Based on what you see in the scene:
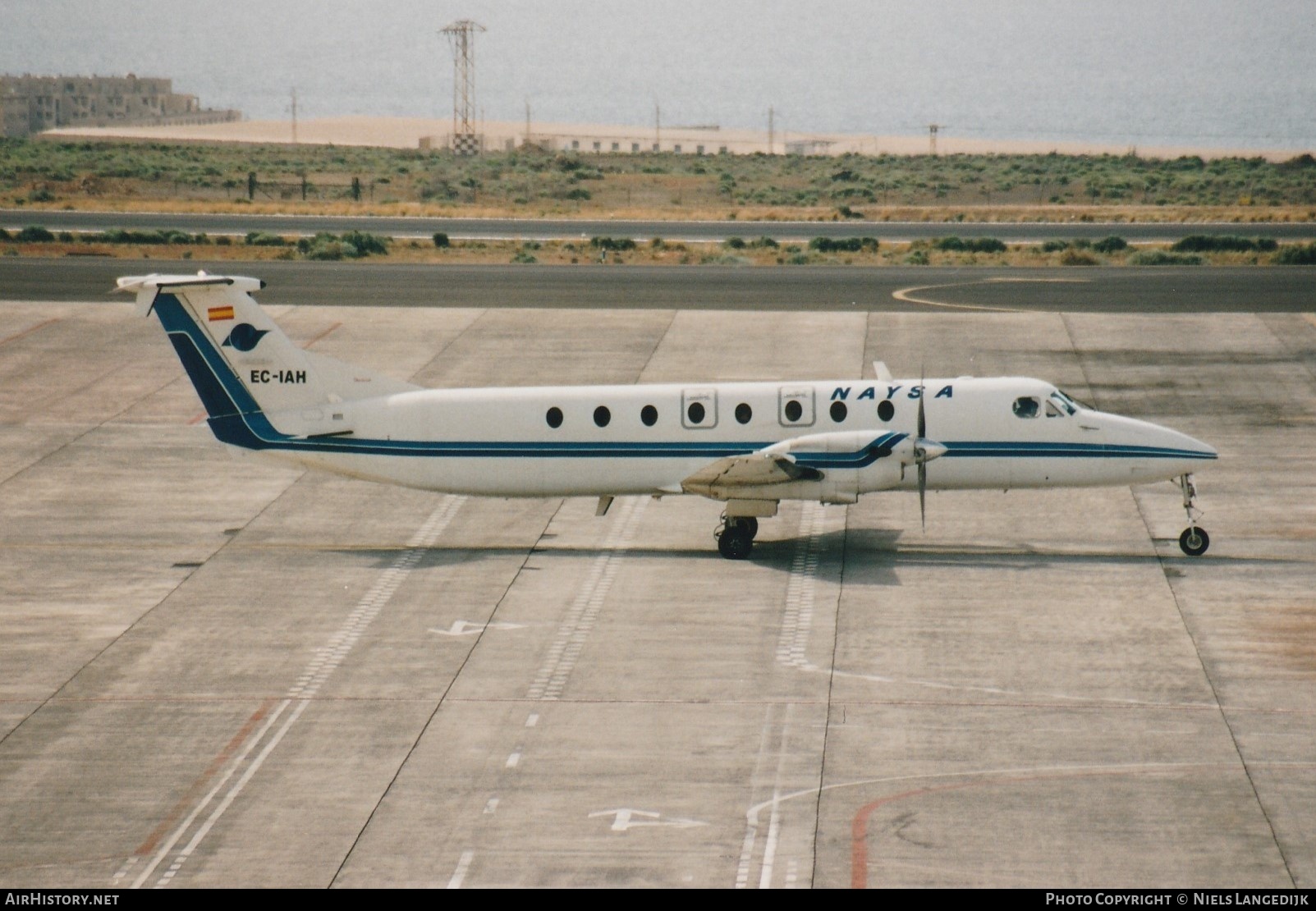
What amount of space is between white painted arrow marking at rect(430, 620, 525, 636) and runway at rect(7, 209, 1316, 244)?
5801cm

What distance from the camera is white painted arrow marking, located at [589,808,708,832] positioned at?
20.2m

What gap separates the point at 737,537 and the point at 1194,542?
29.5ft

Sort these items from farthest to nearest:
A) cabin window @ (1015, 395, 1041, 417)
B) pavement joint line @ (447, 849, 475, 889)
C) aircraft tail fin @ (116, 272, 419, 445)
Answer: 1. aircraft tail fin @ (116, 272, 419, 445)
2. cabin window @ (1015, 395, 1041, 417)
3. pavement joint line @ (447, 849, 475, 889)

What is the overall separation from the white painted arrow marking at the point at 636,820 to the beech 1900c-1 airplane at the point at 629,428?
11.6 m

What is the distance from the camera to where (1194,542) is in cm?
3150

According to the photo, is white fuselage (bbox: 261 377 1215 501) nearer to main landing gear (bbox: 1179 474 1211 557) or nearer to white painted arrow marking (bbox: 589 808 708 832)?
main landing gear (bbox: 1179 474 1211 557)

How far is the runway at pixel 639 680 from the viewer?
1978 centimetres

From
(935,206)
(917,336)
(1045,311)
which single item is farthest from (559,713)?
(935,206)

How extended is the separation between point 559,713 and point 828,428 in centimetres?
1029

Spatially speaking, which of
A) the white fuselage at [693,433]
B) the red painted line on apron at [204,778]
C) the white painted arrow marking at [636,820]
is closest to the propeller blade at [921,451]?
the white fuselage at [693,433]

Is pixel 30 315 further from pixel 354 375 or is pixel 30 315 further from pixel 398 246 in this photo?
pixel 354 375

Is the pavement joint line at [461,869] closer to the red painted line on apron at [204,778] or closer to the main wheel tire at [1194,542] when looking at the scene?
the red painted line on apron at [204,778]

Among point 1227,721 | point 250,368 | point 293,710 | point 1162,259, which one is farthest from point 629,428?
point 1162,259

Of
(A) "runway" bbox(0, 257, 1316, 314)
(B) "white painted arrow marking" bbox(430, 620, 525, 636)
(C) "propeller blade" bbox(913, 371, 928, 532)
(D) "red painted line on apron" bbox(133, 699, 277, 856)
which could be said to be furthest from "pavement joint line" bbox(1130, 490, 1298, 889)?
(A) "runway" bbox(0, 257, 1316, 314)
